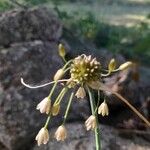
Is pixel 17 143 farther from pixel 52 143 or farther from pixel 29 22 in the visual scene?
pixel 29 22

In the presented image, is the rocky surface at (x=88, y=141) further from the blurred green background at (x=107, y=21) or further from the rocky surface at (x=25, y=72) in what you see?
the blurred green background at (x=107, y=21)

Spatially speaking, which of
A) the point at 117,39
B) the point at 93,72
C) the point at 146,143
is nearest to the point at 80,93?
the point at 93,72

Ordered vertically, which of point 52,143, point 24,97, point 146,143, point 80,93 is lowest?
point 146,143

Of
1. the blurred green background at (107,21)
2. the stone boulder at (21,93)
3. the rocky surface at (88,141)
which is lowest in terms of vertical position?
the blurred green background at (107,21)

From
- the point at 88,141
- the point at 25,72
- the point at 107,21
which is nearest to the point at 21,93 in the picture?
the point at 25,72

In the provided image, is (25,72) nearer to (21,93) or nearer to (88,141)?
(21,93)

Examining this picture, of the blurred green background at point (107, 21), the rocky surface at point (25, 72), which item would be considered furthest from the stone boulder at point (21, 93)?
the blurred green background at point (107, 21)

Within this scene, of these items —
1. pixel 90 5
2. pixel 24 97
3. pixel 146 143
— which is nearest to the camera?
pixel 24 97
